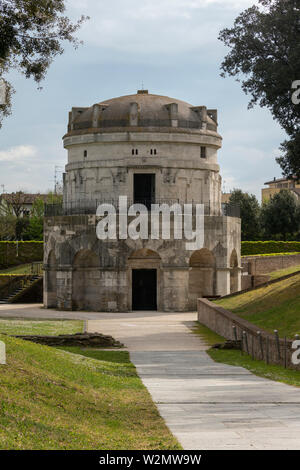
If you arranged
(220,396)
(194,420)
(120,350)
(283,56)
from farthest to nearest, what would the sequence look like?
(283,56)
(120,350)
(220,396)
(194,420)

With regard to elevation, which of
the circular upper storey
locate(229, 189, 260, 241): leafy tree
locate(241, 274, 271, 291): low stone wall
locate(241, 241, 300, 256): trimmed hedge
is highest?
the circular upper storey

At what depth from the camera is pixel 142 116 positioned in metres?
51.4

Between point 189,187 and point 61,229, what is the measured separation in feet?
31.6

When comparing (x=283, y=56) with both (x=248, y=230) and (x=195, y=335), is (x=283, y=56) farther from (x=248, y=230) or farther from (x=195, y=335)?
(x=248, y=230)

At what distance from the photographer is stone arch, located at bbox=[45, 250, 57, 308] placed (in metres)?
50.7

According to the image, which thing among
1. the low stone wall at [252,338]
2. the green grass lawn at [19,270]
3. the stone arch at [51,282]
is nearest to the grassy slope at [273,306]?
the low stone wall at [252,338]

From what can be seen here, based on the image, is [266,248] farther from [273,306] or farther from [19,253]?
[273,306]

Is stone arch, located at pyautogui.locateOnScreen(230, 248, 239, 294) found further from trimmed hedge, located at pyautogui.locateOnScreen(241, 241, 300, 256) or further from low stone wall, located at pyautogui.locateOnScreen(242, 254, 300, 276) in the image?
trimmed hedge, located at pyautogui.locateOnScreen(241, 241, 300, 256)

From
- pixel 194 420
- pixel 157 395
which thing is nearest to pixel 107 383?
pixel 157 395

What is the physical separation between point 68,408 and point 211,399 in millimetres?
3846

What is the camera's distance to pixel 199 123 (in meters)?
52.4

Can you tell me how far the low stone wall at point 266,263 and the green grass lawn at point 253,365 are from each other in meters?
30.4

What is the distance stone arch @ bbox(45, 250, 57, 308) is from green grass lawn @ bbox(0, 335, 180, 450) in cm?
3245

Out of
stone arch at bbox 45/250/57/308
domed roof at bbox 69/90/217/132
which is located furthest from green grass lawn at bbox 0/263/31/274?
domed roof at bbox 69/90/217/132
